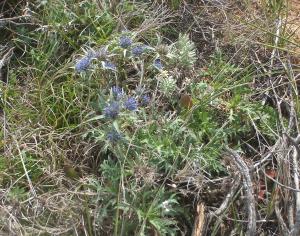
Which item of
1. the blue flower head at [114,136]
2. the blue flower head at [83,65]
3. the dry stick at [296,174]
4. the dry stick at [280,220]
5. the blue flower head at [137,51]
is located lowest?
the dry stick at [280,220]

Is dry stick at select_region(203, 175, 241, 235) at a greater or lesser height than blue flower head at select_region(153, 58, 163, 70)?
lesser

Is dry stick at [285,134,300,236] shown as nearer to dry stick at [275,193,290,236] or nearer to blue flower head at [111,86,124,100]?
dry stick at [275,193,290,236]

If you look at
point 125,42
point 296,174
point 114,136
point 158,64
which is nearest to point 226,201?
point 296,174

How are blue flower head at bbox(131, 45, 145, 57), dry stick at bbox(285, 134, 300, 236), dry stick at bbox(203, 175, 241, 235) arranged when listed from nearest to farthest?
dry stick at bbox(285, 134, 300, 236) → dry stick at bbox(203, 175, 241, 235) → blue flower head at bbox(131, 45, 145, 57)

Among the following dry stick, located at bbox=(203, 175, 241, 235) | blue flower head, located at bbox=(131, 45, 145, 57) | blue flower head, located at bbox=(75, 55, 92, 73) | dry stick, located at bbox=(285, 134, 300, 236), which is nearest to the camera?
dry stick, located at bbox=(285, 134, 300, 236)

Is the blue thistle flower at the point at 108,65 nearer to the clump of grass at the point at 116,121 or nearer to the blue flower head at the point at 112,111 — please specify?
the clump of grass at the point at 116,121

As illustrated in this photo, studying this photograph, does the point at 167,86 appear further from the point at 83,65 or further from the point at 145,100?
the point at 83,65

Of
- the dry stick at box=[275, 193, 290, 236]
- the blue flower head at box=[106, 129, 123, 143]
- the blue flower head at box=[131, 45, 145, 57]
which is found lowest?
the dry stick at box=[275, 193, 290, 236]

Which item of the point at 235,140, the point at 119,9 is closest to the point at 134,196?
the point at 235,140

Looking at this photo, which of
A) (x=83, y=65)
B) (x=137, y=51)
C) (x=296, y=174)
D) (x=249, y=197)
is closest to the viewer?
(x=249, y=197)

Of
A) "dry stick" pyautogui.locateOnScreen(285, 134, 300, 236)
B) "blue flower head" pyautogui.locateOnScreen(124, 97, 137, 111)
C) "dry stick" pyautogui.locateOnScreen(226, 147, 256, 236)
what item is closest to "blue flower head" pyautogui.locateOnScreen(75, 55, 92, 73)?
"blue flower head" pyautogui.locateOnScreen(124, 97, 137, 111)

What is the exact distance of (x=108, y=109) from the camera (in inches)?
82.0

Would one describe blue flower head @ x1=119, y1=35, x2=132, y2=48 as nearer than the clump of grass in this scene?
No

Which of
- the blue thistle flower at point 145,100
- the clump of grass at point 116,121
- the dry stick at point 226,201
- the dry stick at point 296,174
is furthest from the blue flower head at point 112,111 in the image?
the dry stick at point 296,174
